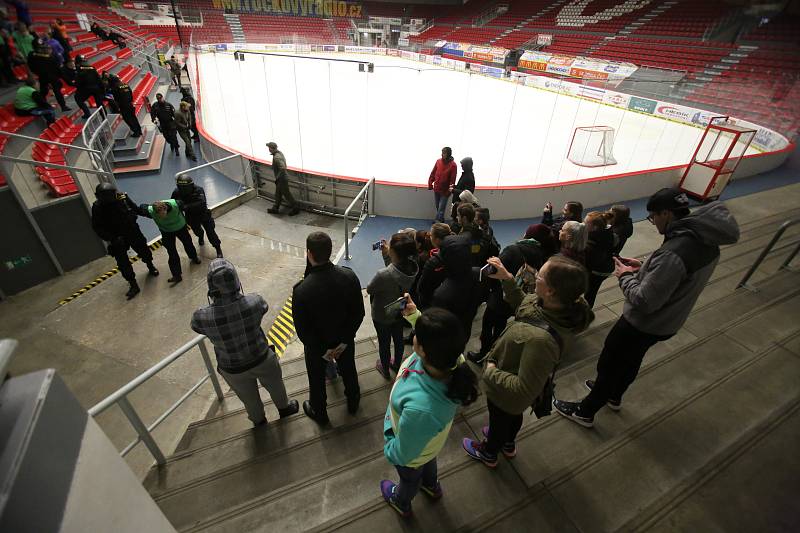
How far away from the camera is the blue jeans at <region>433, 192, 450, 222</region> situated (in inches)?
228

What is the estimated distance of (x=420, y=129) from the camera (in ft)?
35.3

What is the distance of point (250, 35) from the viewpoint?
32.2m

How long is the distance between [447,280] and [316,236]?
926 mm

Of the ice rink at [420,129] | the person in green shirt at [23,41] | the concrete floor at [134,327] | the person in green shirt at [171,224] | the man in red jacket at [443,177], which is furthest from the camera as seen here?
the ice rink at [420,129]

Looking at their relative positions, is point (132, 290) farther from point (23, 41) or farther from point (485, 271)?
point (23, 41)

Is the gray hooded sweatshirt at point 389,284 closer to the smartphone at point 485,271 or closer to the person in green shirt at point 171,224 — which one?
the smartphone at point 485,271

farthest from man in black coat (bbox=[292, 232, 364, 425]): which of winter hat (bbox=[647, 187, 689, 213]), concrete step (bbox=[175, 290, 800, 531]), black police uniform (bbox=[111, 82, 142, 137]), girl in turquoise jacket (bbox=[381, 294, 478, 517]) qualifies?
black police uniform (bbox=[111, 82, 142, 137])

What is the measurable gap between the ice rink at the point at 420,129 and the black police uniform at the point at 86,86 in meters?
2.43

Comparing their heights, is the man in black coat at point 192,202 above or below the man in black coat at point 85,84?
below

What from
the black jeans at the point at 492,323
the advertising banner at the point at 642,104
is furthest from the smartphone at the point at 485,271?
the advertising banner at the point at 642,104

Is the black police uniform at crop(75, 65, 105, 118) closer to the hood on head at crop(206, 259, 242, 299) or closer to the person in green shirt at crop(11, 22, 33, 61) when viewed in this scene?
the person in green shirt at crop(11, 22, 33, 61)

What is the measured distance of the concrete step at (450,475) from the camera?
1.75 metres

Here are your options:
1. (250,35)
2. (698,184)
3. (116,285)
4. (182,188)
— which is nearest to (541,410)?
(182,188)

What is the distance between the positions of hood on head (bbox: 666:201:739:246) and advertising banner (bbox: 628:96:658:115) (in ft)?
47.3
